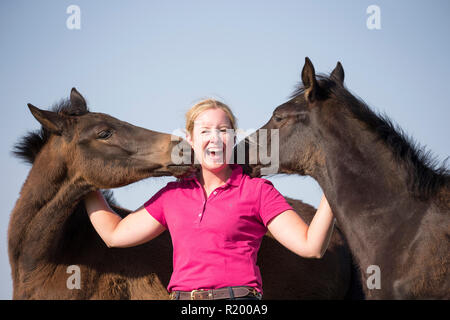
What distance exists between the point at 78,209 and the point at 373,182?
300 cm

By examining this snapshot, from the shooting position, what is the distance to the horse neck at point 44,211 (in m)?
4.66

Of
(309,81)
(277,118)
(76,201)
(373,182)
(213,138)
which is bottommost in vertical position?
(76,201)

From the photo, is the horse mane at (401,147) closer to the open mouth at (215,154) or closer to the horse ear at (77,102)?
the open mouth at (215,154)

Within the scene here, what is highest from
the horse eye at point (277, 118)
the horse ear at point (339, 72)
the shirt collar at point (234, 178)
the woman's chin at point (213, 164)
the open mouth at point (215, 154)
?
the horse ear at point (339, 72)

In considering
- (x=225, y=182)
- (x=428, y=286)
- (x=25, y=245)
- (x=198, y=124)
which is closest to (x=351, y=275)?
(x=428, y=286)

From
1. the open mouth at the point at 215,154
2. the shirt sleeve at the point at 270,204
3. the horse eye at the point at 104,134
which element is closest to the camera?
the shirt sleeve at the point at 270,204

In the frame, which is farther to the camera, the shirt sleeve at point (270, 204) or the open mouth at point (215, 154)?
the open mouth at point (215, 154)

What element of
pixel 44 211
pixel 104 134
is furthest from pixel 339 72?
pixel 44 211

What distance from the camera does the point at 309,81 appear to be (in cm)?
457

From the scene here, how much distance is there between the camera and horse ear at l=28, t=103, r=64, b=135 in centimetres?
475

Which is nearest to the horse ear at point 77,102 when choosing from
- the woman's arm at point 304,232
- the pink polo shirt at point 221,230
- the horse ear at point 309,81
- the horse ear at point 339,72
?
the pink polo shirt at point 221,230

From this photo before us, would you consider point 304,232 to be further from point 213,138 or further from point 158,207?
point 158,207

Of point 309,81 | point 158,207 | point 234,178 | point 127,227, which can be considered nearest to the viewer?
point 234,178

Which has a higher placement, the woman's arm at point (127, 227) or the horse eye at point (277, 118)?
A: the horse eye at point (277, 118)
